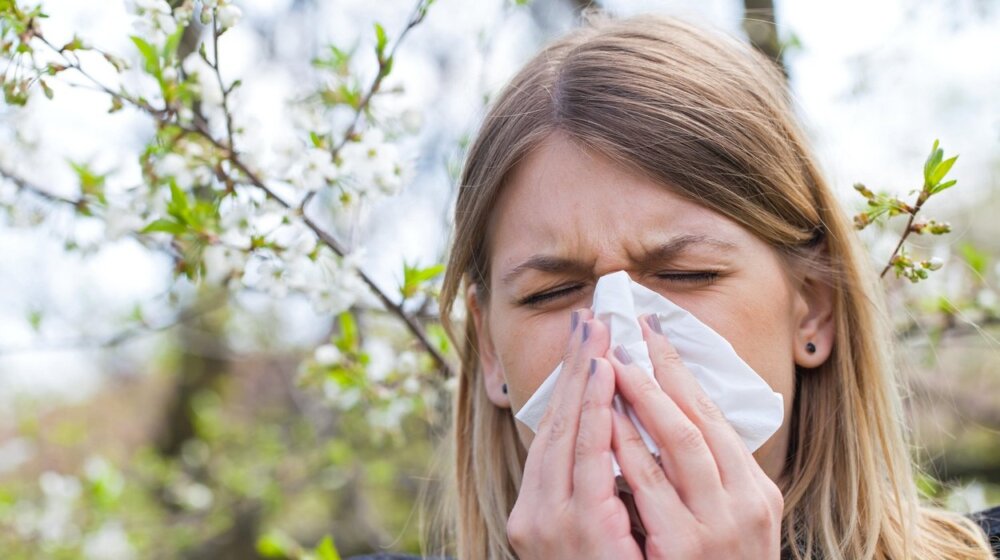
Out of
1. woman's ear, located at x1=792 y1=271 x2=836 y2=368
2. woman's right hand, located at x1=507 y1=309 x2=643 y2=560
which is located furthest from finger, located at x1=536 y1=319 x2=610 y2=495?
woman's ear, located at x1=792 y1=271 x2=836 y2=368

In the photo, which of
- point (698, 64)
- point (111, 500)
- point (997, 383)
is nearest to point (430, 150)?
point (111, 500)

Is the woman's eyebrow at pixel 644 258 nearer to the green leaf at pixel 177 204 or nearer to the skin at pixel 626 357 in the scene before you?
the skin at pixel 626 357

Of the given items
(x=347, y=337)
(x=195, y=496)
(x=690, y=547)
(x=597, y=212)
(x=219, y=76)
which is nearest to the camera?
(x=690, y=547)

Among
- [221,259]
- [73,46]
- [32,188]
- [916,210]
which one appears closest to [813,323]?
[916,210]

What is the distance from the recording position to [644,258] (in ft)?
4.35

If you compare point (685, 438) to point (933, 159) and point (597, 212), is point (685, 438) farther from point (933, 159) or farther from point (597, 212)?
point (933, 159)

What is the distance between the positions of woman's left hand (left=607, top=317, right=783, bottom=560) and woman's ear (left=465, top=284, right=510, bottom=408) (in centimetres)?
42

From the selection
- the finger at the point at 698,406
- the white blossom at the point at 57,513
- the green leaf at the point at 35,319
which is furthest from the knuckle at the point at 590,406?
the white blossom at the point at 57,513

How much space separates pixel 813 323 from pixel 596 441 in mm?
554

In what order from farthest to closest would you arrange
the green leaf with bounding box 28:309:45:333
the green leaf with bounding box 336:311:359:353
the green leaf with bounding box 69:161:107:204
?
the green leaf with bounding box 28:309:45:333 → the green leaf with bounding box 336:311:359:353 → the green leaf with bounding box 69:161:107:204

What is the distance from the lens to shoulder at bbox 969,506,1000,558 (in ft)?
5.18

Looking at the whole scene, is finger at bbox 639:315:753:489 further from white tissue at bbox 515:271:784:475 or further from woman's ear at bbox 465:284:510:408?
woman's ear at bbox 465:284:510:408

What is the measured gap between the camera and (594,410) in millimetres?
1218

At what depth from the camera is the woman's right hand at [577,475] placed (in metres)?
1.18
